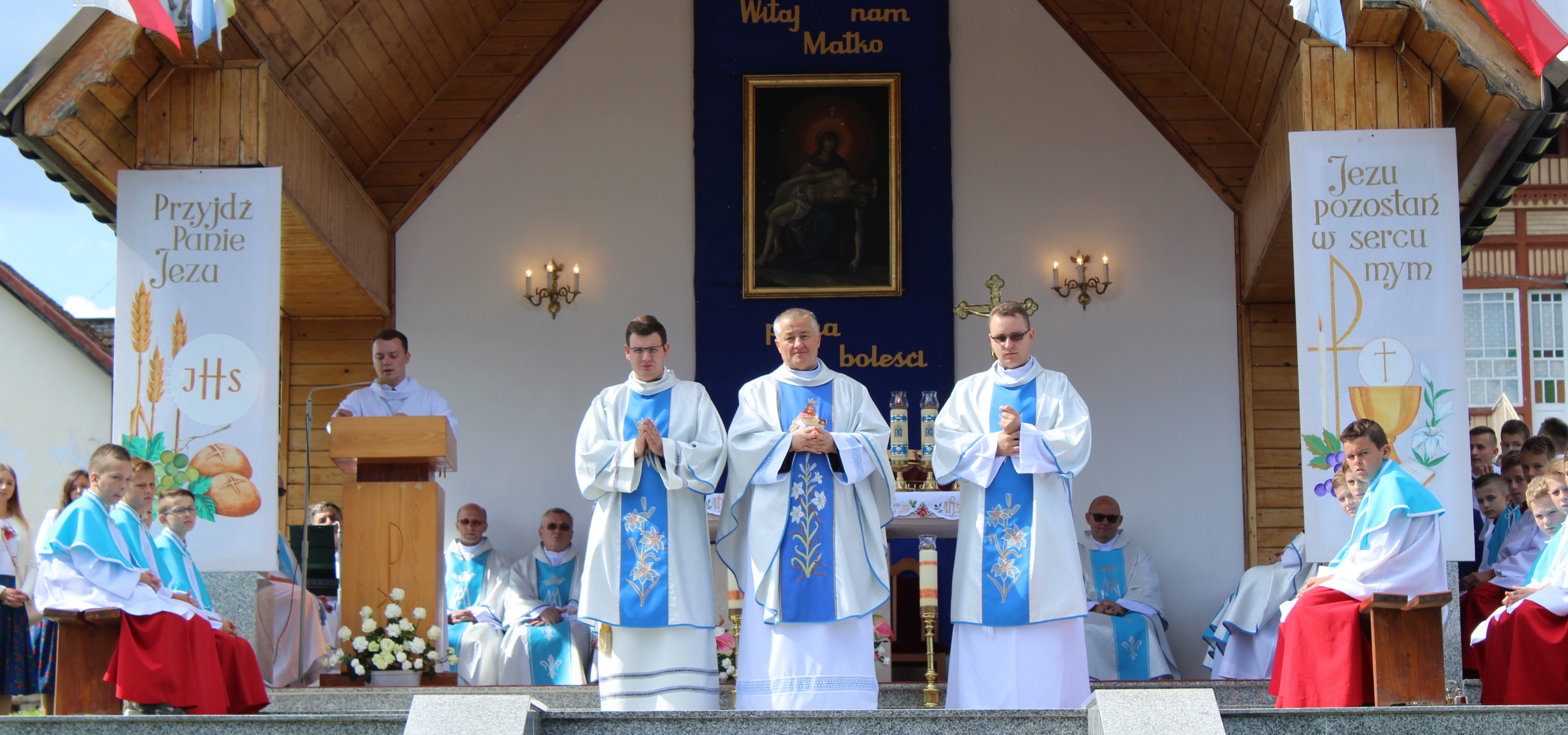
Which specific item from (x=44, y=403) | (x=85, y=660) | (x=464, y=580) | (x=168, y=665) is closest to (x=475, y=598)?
(x=464, y=580)

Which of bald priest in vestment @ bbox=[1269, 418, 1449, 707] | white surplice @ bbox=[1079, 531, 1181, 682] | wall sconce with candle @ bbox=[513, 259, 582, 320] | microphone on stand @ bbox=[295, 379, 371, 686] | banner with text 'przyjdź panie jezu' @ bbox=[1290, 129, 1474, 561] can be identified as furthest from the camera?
wall sconce with candle @ bbox=[513, 259, 582, 320]

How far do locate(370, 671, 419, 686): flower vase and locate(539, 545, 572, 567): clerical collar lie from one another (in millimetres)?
1729

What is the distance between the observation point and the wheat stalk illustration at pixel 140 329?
24.3 feet

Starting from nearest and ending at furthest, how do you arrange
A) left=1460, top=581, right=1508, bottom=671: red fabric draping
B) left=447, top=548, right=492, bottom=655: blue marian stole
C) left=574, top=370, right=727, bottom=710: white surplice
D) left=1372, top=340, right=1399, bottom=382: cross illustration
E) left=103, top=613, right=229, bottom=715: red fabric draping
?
1. left=574, top=370, right=727, bottom=710: white surplice
2. left=103, top=613, right=229, bottom=715: red fabric draping
3. left=1372, top=340, right=1399, bottom=382: cross illustration
4. left=1460, top=581, right=1508, bottom=671: red fabric draping
5. left=447, top=548, right=492, bottom=655: blue marian stole

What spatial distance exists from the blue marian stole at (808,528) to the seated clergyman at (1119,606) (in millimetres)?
3505

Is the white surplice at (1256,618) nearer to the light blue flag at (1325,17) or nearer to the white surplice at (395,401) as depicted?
the light blue flag at (1325,17)

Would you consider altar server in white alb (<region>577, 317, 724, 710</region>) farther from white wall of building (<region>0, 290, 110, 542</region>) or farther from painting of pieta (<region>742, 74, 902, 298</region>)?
white wall of building (<region>0, 290, 110, 542</region>)

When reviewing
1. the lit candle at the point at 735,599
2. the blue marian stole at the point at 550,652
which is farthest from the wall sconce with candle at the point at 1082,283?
the lit candle at the point at 735,599

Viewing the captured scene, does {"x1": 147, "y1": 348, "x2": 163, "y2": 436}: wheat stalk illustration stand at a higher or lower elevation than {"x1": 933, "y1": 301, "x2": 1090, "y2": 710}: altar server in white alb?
higher

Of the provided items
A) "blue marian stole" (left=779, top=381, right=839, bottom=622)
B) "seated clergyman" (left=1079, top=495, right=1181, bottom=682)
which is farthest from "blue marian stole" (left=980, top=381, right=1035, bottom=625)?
"seated clergyman" (left=1079, top=495, right=1181, bottom=682)

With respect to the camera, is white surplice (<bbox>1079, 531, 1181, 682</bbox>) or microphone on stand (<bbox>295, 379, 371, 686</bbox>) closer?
microphone on stand (<bbox>295, 379, 371, 686</bbox>)

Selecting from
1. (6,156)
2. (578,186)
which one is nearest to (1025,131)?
(578,186)

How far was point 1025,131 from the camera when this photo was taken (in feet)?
33.8

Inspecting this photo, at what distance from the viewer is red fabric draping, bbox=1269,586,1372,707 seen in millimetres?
5738
